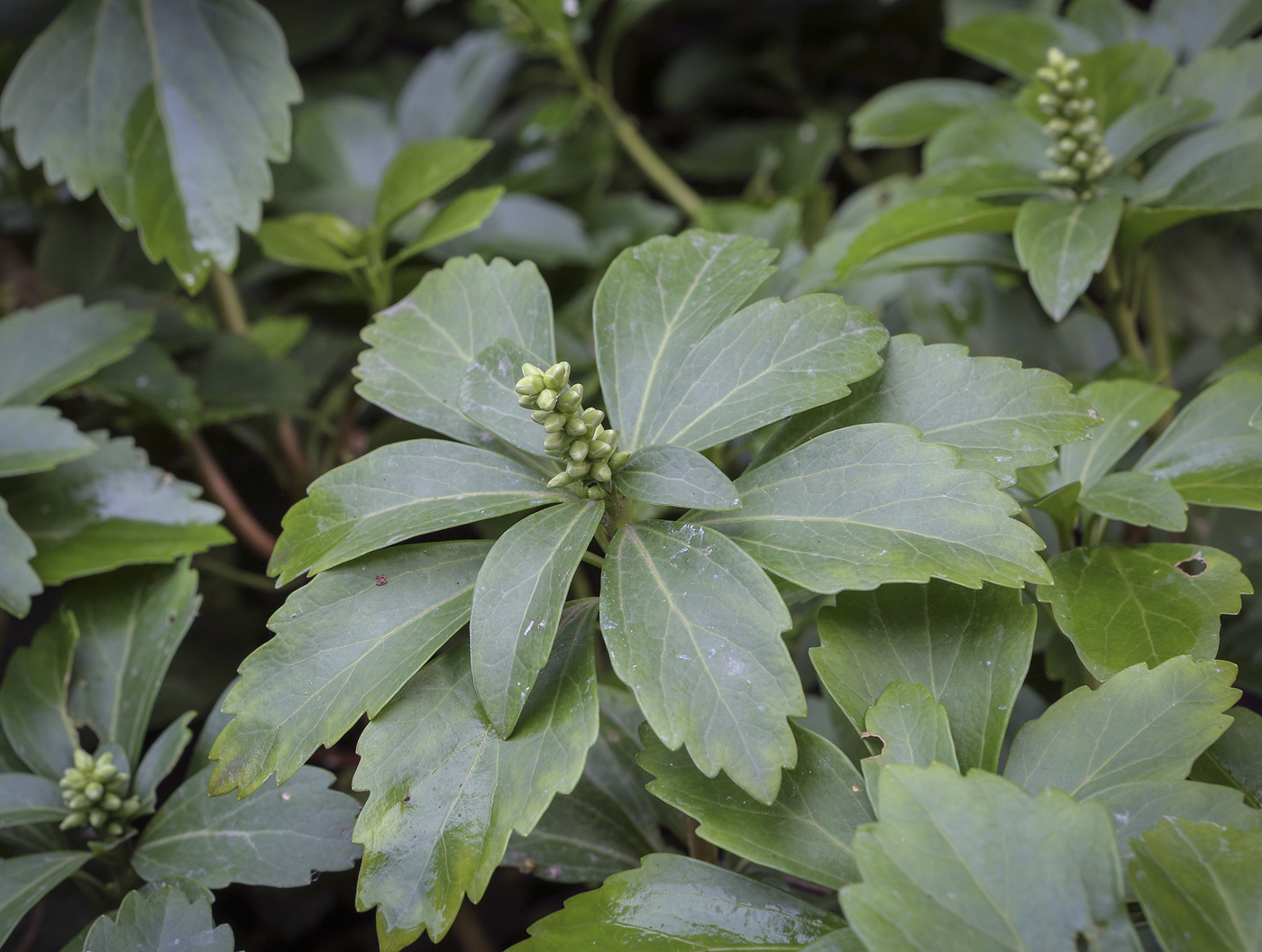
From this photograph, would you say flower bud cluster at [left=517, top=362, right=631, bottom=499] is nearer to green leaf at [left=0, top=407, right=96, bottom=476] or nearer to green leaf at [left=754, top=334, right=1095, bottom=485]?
green leaf at [left=754, top=334, right=1095, bottom=485]

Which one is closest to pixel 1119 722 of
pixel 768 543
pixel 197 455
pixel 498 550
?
pixel 768 543

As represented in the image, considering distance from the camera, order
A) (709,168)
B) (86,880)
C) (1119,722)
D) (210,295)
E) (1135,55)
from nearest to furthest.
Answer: (1119,722)
(86,880)
(1135,55)
(210,295)
(709,168)

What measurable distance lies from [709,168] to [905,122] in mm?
474

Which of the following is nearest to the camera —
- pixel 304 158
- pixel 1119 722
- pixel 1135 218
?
pixel 1119 722

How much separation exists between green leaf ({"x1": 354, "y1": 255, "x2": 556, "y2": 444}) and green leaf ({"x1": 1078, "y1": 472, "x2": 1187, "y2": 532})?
18.8 inches

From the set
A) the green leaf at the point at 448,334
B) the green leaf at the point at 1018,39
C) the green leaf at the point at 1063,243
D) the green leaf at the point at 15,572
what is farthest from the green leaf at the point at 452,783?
the green leaf at the point at 1018,39

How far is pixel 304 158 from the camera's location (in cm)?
146

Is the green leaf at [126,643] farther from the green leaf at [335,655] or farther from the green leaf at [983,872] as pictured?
the green leaf at [983,872]

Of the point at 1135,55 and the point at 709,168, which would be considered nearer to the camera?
the point at 1135,55

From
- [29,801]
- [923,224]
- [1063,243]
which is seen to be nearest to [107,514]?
[29,801]

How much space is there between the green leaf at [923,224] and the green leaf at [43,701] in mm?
902

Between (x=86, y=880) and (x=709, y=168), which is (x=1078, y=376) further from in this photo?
(x=86, y=880)

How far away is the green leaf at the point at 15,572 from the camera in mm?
831

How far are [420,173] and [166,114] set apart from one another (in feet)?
1.10
